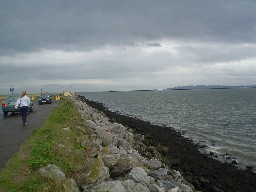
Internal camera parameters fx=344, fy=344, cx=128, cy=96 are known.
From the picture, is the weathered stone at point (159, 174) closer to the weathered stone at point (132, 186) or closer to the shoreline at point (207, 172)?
the weathered stone at point (132, 186)

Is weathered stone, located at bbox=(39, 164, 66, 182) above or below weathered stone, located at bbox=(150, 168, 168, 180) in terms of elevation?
above

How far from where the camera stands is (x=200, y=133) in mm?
39875

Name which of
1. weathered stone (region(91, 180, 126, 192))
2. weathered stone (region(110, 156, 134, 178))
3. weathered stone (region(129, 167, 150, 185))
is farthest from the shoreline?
weathered stone (region(91, 180, 126, 192))

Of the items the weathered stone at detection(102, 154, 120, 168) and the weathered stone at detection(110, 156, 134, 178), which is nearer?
the weathered stone at detection(110, 156, 134, 178)

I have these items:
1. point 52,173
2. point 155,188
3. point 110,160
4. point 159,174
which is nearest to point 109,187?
point 52,173

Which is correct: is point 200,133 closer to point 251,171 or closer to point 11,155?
point 251,171

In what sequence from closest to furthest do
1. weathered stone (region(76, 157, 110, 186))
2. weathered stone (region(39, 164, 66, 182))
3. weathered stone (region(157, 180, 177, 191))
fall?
weathered stone (region(39, 164, 66, 182)), weathered stone (region(76, 157, 110, 186)), weathered stone (region(157, 180, 177, 191))

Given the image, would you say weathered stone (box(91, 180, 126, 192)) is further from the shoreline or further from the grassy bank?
the shoreline

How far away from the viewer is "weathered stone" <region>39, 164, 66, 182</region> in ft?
30.0

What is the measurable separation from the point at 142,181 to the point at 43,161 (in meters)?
3.10

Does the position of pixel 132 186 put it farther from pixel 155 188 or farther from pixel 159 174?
pixel 159 174

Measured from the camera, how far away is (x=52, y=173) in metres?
9.38

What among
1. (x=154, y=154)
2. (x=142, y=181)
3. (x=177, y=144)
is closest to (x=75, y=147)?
(x=142, y=181)

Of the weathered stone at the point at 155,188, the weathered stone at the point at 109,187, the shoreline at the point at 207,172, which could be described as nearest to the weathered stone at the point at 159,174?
the weathered stone at the point at 155,188
